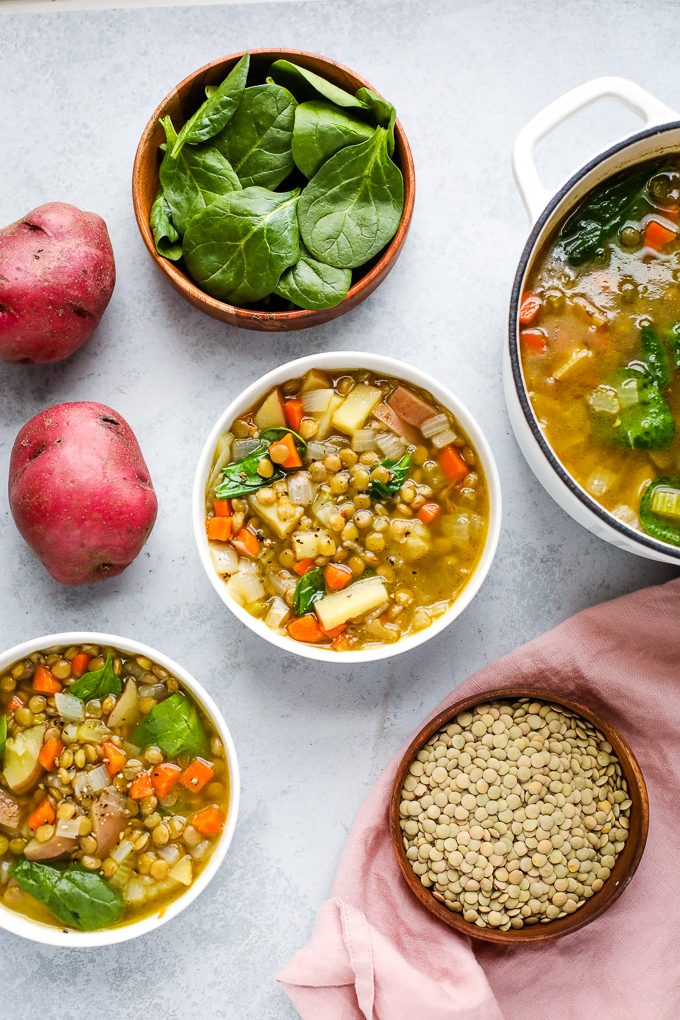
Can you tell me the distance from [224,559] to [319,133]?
48.2 inches

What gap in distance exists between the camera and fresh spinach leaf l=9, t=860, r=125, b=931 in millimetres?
2275

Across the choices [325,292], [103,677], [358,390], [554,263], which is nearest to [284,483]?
[358,390]

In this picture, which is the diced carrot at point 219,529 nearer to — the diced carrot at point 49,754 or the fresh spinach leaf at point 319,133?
the diced carrot at point 49,754

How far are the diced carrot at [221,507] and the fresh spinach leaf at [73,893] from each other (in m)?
1.09

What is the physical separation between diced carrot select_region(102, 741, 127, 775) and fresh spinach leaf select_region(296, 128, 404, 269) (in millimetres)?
1541

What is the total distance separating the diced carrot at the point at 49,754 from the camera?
2332 mm

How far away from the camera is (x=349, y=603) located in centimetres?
229

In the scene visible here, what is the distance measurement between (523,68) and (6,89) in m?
1.64

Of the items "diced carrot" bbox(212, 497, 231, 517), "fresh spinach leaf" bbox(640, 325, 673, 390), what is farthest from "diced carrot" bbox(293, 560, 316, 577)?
"fresh spinach leaf" bbox(640, 325, 673, 390)

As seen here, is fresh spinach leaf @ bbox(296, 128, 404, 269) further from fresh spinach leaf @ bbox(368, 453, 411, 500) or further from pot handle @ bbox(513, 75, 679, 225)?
fresh spinach leaf @ bbox(368, 453, 411, 500)

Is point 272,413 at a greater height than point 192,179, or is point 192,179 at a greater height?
point 192,179

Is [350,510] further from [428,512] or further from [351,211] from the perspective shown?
[351,211]

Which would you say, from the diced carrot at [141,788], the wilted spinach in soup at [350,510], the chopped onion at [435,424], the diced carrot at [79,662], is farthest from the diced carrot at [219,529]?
the diced carrot at [141,788]

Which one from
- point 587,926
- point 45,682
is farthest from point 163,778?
point 587,926
